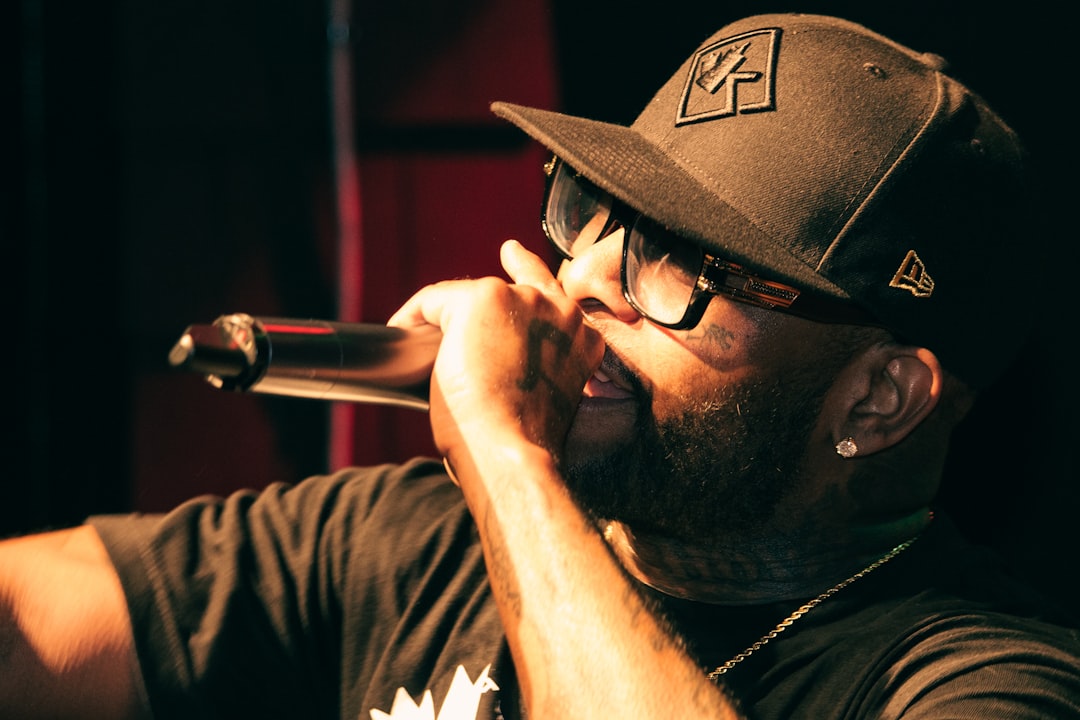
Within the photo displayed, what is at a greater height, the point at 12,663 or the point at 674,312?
the point at 674,312

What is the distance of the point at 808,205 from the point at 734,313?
0.58ft

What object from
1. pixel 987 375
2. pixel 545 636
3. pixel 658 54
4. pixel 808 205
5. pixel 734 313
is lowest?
pixel 545 636

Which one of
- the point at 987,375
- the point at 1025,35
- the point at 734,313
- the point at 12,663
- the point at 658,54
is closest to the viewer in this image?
the point at 12,663

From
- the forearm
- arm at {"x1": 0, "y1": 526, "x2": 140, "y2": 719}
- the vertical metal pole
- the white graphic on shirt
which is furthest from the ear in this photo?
the vertical metal pole

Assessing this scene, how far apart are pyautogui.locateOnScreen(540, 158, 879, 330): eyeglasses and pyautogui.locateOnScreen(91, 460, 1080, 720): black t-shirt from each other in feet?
1.21

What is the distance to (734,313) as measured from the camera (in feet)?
4.71

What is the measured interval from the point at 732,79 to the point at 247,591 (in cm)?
97

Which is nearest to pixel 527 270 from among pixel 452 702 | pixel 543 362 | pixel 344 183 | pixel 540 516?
pixel 543 362

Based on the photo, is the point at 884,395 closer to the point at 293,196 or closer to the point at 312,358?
the point at 312,358

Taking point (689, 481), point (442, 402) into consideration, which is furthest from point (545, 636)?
point (689, 481)

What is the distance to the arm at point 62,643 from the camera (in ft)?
4.39

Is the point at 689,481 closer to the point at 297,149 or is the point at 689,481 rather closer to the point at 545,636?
the point at 545,636

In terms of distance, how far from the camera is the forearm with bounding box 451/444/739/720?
1078mm

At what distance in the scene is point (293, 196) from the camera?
96.7 inches
